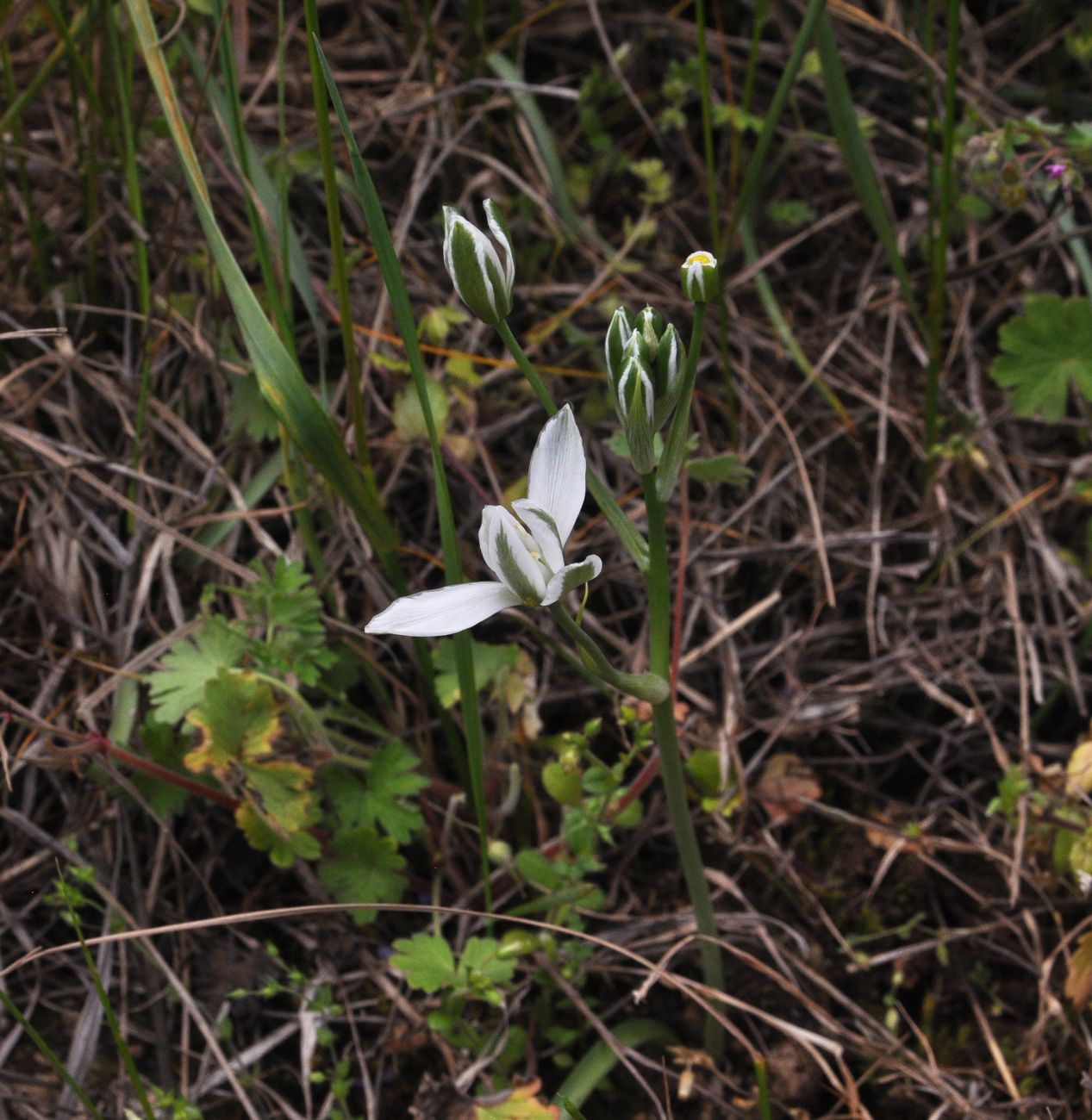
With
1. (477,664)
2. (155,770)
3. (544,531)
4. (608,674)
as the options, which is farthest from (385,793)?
(544,531)

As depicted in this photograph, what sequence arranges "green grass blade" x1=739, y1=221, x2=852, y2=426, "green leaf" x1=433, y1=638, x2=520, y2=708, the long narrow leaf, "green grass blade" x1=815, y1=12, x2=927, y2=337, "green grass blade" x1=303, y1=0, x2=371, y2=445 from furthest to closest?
"green grass blade" x1=739, y1=221, x2=852, y2=426, "green grass blade" x1=815, y1=12, x2=927, y2=337, the long narrow leaf, "green leaf" x1=433, y1=638, x2=520, y2=708, "green grass blade" x1=303, y1=0, x2=371, y2=445

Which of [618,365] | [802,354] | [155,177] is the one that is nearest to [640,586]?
[802,354]

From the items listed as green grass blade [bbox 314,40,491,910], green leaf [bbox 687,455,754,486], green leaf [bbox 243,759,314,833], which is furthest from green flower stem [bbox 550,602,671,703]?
green leaf [bbox 243,759,314,833]

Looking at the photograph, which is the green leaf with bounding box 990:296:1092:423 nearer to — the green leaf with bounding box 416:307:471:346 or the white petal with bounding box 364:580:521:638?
the green leaf with bounding box 416:307:471:346

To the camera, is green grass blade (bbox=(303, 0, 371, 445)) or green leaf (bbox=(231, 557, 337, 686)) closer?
green grass blade (bbox=(303, 0, 371, 445))

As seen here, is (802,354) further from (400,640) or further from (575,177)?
(400,640)

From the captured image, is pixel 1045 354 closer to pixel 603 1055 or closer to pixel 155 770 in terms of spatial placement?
pixel 603 1055
